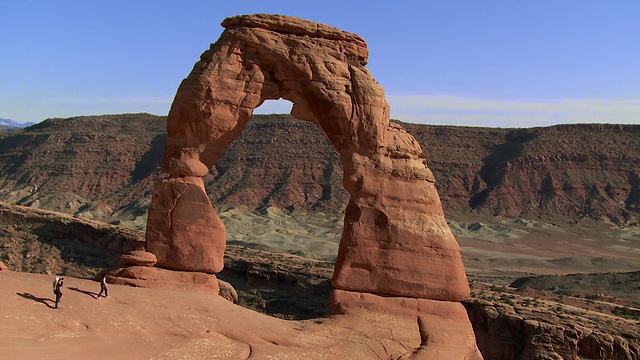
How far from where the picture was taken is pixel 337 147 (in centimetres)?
1872

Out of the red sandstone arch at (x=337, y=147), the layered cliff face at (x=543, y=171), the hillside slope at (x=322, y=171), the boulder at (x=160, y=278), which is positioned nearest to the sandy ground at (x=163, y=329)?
the boulder at (x=160, y=278)

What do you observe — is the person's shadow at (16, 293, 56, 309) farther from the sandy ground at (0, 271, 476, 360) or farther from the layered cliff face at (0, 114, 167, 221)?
the layered cliff face at (0, 114, 167, 221)

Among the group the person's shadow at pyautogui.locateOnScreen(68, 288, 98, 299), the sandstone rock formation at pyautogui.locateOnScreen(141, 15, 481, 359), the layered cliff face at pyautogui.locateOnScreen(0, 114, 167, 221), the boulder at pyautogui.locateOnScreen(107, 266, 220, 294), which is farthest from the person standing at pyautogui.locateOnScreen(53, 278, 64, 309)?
the layered cliff face at pyautogui.locateOnScreen(0, 114, 167, 221)

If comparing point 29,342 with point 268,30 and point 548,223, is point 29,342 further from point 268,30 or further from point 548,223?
point 548,223

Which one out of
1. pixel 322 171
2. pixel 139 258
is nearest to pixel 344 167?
pixel 139 258

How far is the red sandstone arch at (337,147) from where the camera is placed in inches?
699

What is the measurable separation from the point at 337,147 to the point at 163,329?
22.1 feet

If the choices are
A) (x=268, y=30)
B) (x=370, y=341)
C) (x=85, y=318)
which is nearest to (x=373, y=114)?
(x=268, y=30)

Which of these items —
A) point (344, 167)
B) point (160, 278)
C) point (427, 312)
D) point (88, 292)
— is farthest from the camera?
point (344, 167)

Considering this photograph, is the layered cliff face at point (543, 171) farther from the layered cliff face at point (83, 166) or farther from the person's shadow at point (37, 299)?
the person's shadow at point (37, 299)

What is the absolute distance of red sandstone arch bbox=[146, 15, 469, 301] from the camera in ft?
58.3

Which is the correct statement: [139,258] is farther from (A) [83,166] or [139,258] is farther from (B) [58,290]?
(A) [83,166]

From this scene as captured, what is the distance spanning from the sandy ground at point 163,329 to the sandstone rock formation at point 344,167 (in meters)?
1.07

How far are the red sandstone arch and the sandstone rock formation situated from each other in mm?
24
